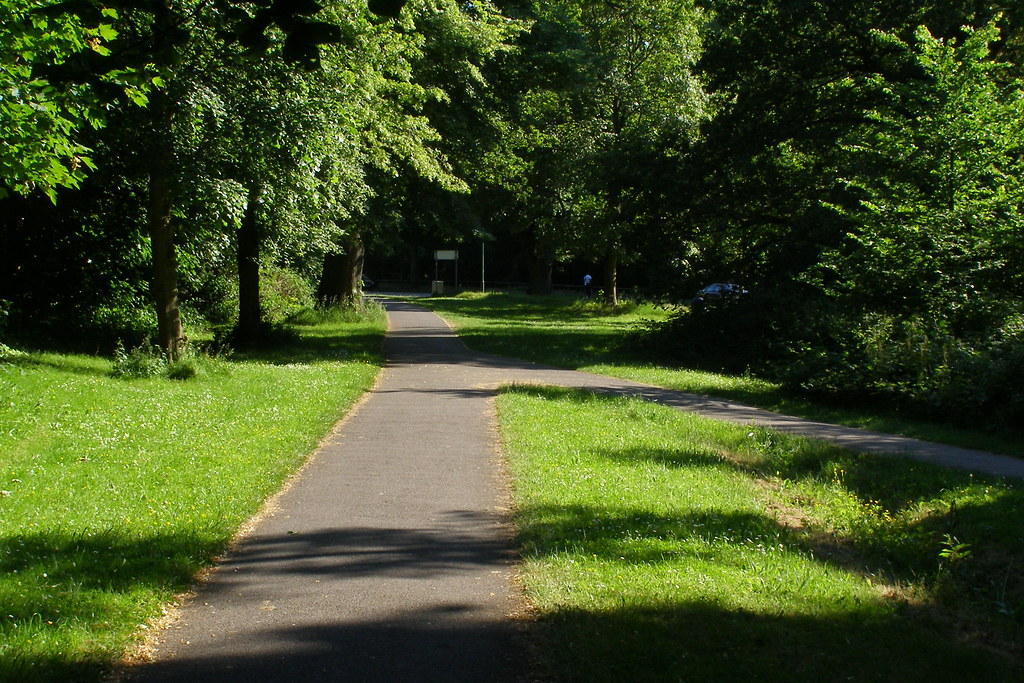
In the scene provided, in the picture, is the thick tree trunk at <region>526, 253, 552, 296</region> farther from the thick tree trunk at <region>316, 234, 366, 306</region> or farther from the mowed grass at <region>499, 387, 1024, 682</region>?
the mowed grass at <region>499, 387, 1024, 682</region>

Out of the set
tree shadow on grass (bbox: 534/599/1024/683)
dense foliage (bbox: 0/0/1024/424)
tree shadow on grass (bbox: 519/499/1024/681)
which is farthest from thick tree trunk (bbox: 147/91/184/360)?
tree shadow on grass (bbox: 534/599/1024/683)

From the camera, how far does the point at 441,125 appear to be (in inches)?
1019

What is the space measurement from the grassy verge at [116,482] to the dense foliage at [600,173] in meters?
2.75

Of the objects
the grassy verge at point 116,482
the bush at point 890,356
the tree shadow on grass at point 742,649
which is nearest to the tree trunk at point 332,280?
the bush at point 890,356

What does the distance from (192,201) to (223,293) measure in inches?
427

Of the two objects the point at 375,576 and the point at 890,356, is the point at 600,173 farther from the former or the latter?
the point at 375,576

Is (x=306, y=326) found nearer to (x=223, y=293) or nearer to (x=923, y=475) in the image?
(x=223, y=293)

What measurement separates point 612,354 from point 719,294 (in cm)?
333

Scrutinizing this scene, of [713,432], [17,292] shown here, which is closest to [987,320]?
[713,432]

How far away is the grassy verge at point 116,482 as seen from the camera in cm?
508

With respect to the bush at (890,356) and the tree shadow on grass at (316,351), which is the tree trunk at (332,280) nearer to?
the tree shadow on grass at (316,351)

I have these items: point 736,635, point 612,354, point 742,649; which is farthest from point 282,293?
point 742,649

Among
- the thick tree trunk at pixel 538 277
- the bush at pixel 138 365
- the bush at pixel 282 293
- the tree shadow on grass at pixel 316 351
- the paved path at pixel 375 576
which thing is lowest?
the paved path at pixel 375 576

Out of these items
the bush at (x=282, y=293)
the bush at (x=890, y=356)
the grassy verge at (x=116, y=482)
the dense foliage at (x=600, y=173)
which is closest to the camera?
the grassy verge at (x=116, y=482)
